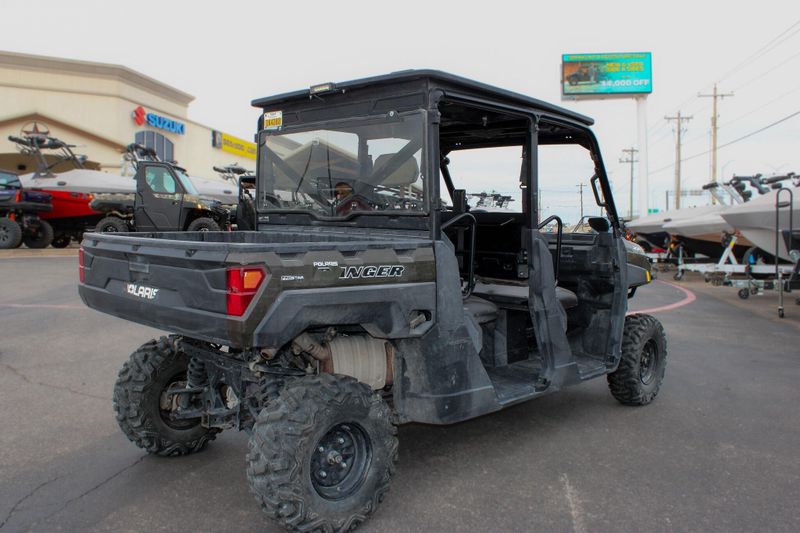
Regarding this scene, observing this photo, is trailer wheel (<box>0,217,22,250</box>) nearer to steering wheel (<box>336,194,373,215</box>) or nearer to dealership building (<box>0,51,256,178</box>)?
dealership building (<box>0,51,256,178</box>)

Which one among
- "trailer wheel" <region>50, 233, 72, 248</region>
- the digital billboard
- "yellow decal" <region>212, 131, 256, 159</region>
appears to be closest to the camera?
"trailer wheel" <region>50, 233, 72, 248</region>

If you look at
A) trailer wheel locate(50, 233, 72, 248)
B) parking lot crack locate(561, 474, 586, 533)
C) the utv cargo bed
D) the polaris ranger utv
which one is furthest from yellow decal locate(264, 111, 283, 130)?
trailer wheel locate(50, 233, 72, 248)

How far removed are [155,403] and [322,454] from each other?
140 centimetres

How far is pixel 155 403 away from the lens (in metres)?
3.83

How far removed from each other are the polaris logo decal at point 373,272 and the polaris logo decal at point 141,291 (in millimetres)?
966

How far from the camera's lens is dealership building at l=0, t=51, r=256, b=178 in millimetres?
28422

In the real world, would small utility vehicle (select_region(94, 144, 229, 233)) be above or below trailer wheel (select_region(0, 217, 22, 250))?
above

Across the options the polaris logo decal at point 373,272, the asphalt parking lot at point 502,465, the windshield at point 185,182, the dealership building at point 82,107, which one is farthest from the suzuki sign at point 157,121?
the polaris logo decal at point 373,272

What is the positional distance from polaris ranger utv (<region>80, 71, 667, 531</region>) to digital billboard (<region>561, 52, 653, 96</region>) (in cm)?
4103

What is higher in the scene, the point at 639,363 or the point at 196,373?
the point at 196,373

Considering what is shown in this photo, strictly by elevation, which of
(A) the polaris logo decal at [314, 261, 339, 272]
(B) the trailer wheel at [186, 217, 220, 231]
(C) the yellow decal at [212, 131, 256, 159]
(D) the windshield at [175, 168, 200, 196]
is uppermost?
(C) the yellow decal at [212, 131, 256, 159]

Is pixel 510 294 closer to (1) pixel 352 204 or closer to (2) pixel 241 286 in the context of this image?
(1) pixel 352 204

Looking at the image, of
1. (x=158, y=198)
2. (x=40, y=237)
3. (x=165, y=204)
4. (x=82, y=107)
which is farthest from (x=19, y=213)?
(x=82, y=107)

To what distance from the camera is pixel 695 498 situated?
3416mm
